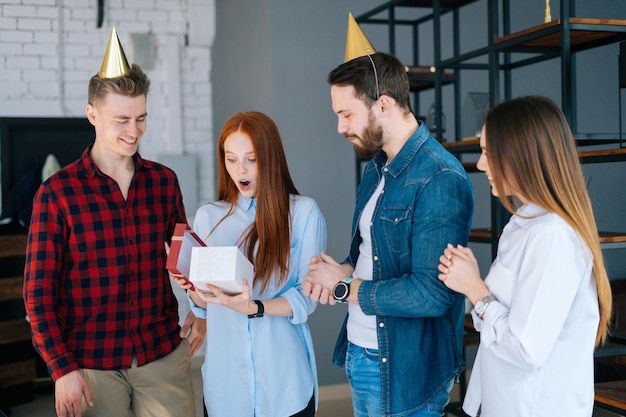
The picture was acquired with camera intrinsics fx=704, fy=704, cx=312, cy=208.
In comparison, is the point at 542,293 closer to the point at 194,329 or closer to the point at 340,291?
the point at 340,291

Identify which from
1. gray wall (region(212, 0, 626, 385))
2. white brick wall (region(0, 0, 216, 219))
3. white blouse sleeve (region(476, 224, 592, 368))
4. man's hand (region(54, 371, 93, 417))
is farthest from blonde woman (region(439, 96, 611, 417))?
white brick wall (region(0, 0, 216, 219))

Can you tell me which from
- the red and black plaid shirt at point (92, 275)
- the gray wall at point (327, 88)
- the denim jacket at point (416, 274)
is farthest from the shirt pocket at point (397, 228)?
the gray wall at point (327, 88)

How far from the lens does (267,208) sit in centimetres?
204

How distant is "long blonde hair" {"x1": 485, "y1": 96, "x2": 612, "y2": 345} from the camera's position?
60.8 inches

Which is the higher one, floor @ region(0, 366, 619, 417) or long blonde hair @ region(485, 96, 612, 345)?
long blonde hair @ region(485, 96, 612, 345)

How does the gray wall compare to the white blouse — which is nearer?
the white blouse

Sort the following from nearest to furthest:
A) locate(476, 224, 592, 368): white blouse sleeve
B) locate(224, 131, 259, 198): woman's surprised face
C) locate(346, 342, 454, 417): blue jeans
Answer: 1. locate(476, 224, 592, 368): white blouse sleeve
2. locate(346, 342, 454, 417): blue jeans
3. locate(224, 131, 259, 198): woman's surprised face

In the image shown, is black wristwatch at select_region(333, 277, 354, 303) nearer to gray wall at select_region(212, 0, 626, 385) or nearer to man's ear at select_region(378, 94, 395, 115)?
man's ear at select_region(378, 94, 395, 115)

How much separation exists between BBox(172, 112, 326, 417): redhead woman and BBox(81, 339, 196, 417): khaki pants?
0.33 ft

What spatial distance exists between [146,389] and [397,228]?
0.87m

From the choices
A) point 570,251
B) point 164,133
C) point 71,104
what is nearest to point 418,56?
point 164,133

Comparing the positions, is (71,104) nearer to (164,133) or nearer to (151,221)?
(164,133)

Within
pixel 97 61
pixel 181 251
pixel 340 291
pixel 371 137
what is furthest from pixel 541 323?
pixel 97 61

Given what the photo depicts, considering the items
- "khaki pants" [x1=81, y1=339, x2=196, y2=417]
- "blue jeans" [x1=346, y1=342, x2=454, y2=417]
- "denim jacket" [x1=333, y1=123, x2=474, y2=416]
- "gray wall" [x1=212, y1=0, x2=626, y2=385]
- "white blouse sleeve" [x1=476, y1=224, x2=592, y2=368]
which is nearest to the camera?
"white blouse sleeve" [x1=476, y1=224, x2=592, y2=368]
